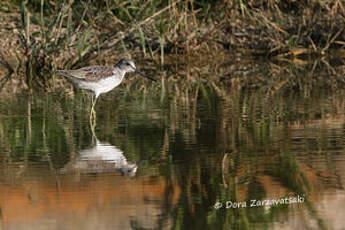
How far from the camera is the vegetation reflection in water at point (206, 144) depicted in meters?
8.19

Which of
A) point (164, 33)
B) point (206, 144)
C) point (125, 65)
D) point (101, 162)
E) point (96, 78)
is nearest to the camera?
point (101, 162)

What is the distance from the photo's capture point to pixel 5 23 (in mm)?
21922

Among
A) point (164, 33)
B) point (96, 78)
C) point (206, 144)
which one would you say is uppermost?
point (164, 33)

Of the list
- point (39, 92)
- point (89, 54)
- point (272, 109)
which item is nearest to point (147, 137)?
point (272, 109)

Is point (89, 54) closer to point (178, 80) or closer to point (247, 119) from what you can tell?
point (178, 80)

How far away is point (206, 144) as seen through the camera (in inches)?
432

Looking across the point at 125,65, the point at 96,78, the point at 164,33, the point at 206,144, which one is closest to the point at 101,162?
the point at 206,144

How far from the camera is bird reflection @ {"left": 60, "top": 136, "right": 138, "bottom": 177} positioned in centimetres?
972

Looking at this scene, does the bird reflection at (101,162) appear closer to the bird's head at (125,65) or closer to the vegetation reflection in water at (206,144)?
the vegetation reflection in water at (206,144)

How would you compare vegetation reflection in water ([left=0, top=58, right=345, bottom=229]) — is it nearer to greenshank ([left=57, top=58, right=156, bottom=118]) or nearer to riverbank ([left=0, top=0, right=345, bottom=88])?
greenshank ([left=57, top=58, right=156, bottom=118])

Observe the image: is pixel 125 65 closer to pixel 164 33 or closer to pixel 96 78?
pixel 96 78

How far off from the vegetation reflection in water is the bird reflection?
74 millimetres

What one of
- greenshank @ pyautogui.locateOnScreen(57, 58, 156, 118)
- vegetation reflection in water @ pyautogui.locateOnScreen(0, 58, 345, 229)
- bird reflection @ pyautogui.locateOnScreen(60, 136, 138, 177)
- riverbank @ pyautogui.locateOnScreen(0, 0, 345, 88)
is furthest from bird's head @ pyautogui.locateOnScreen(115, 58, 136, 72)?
riverbank @ pyautogui.locateOnScreen(0, 0, 345, 88)

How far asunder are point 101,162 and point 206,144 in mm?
1424
